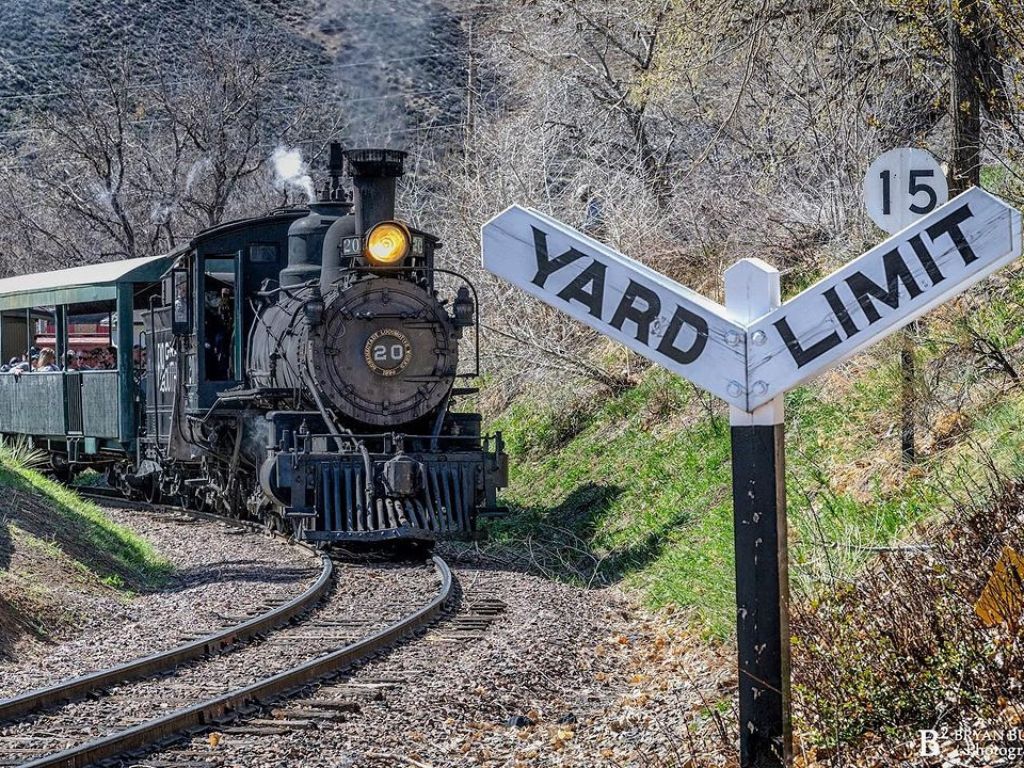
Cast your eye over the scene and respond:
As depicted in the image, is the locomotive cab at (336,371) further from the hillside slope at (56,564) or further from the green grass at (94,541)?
the hillside slope at (56,564)

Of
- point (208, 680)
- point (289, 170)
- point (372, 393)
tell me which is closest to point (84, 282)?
point (372, 393)

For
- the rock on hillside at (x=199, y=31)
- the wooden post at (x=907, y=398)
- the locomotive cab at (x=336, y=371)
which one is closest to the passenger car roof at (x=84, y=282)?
the locomotive cab at (x=336, y=371)

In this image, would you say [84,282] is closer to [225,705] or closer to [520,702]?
[225,705]

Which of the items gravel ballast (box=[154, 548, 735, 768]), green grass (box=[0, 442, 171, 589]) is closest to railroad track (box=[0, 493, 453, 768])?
gravel ballast (box=[154, 548, 735, 768])

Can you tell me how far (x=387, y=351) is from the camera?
13828 millimetres

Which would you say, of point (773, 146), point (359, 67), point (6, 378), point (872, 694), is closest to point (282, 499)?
point (773, 146)

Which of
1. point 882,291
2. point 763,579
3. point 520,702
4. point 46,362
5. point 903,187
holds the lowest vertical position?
point 520,702

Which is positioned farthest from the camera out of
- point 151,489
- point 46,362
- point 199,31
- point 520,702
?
point 199,31

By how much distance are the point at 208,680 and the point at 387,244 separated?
21.7 ft

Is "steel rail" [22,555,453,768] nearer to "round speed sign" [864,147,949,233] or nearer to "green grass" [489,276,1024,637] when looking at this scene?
"green grass" [489,276,1024,637]

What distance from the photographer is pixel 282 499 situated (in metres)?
13.4

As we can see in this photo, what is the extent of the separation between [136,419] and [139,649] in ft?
33.0

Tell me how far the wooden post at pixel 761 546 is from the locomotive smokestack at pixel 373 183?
10.3 m

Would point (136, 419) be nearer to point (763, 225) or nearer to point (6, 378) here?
point (6, 378)
